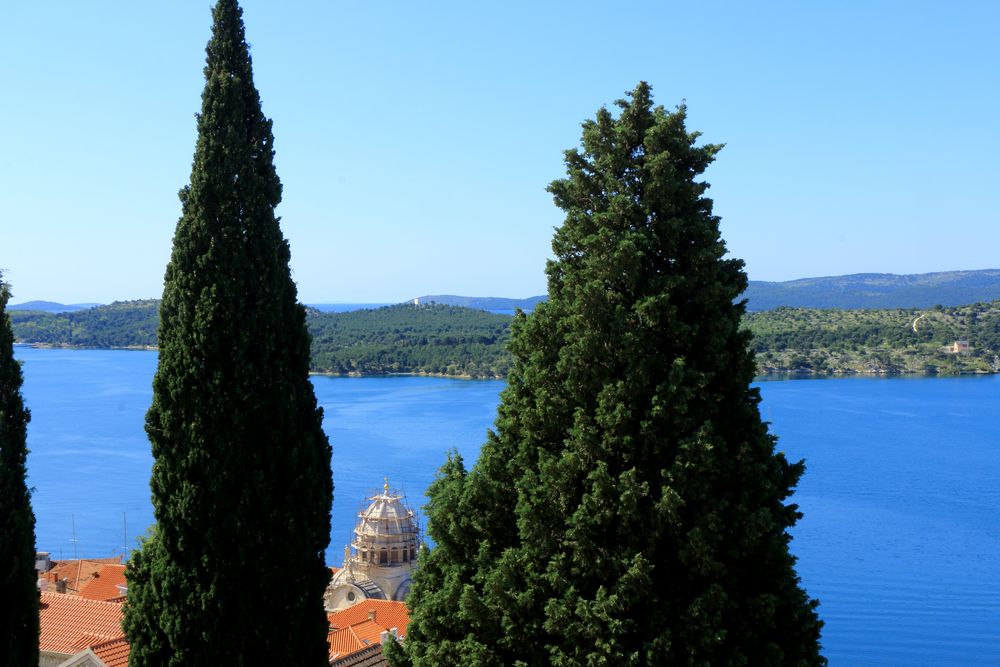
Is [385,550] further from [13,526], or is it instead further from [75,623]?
[13,526]

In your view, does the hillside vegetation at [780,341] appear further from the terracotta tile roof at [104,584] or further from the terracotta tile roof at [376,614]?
the terracotta tile roof at [376,614]

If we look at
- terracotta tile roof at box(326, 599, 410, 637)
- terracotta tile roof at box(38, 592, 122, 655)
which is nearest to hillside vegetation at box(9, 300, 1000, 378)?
terracotta tile roof at box(326, 599, 410, 637)

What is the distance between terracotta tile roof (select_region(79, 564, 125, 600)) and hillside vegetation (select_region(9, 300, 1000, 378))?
61071 mm

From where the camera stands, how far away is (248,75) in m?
7.25

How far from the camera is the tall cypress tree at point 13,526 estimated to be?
6.75m

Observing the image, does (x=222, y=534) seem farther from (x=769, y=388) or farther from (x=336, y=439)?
(x=769, y=388)

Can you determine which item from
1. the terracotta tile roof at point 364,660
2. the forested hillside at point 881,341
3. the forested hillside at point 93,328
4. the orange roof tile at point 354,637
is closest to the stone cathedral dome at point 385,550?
the orange roof tile at point 354,637

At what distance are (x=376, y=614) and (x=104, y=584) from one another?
6.53 meters

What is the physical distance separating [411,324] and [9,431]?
11835cm

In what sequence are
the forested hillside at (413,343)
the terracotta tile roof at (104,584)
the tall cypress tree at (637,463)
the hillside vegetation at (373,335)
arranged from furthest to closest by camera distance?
the hillside vegetation at (373,335), the forested hillside at (413,343), the terracotta tile roof at (104,584), the tall cypress tree at (637,463)

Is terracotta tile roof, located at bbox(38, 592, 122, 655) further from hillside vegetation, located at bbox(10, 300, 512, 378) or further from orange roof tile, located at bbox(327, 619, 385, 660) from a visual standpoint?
hillside vegetation, located at bbox(10, 300, 512, 378)

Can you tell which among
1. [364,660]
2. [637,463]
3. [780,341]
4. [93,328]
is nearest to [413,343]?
[780,341]

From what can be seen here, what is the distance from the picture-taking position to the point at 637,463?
5793 mm

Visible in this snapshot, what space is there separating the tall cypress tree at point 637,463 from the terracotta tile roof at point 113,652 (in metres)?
5.32
